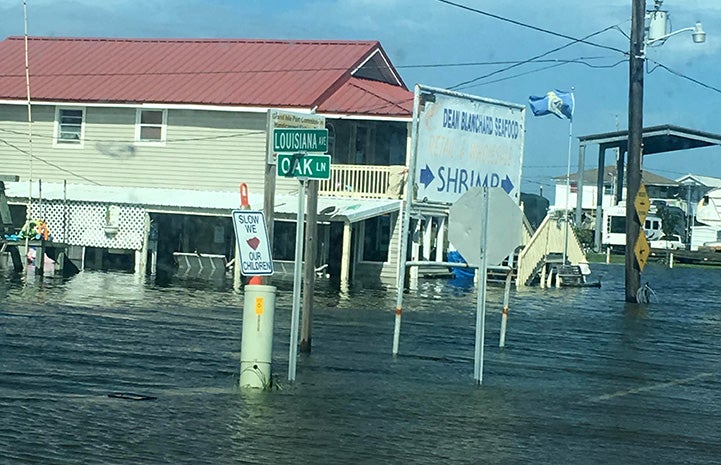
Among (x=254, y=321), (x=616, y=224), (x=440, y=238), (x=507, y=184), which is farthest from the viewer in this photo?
(x=616, y=224)

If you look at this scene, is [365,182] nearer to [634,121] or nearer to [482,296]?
[634,121]

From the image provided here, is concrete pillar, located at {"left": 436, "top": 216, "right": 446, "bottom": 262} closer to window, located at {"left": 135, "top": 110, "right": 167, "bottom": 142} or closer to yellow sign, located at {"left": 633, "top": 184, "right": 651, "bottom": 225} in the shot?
yellow sign, located at {"left": 633, "top": 184, "right": 651, "bottom": 225}

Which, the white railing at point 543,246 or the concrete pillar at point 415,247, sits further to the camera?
the white railing at point 543,246

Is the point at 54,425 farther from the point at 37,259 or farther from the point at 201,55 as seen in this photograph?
the point at 201,55

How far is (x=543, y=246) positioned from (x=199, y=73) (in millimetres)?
11709

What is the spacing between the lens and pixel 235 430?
373 inches

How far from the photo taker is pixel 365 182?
117 ft

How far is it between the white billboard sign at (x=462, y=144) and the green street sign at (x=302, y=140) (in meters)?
→ 3.78

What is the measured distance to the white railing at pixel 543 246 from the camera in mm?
35594

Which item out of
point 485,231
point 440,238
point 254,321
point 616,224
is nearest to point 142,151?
point 440,238

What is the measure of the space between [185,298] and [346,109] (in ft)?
39.1

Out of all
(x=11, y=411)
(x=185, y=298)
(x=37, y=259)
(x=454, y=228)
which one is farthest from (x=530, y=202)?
(x=11, y=411)

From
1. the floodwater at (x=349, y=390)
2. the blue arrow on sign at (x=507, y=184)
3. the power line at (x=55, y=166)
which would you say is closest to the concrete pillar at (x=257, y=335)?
the floodwater at (x=349, y=390)

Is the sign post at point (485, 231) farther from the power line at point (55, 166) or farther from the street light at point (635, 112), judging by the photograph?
the power line at point (55, 166)
